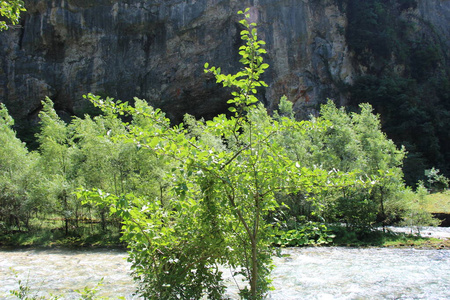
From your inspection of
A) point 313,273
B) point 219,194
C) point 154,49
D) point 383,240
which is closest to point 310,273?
point 313,273

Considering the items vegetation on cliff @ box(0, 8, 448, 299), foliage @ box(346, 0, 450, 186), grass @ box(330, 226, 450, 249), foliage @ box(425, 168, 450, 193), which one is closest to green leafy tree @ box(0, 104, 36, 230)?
grass @ box(330, 226, 450, 249)

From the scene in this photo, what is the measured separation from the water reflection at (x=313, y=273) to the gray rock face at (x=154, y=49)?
28576 millimetres

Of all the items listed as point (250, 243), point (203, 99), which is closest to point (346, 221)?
point (250, 243)

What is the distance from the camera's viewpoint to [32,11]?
43.8 metres

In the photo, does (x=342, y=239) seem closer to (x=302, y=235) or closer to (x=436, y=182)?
(x=302, y=235)

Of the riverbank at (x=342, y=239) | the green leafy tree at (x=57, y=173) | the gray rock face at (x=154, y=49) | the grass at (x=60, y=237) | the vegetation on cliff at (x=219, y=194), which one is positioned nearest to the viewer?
the vegetation on cliff at (x=219, y=194)

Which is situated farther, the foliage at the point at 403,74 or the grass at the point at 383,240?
the foliage at the point at 403,74

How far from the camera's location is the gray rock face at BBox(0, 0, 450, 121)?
40.7m

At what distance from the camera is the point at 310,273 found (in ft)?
37.3

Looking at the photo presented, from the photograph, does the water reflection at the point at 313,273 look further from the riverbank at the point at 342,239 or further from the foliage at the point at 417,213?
the foliage at the point at 417,213

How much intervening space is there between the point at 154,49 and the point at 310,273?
129ft

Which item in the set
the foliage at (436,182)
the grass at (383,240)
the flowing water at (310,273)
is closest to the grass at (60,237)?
the flowing water at (310,273)

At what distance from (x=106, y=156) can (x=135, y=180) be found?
8.94 ft

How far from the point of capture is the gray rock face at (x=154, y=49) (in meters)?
40.7
